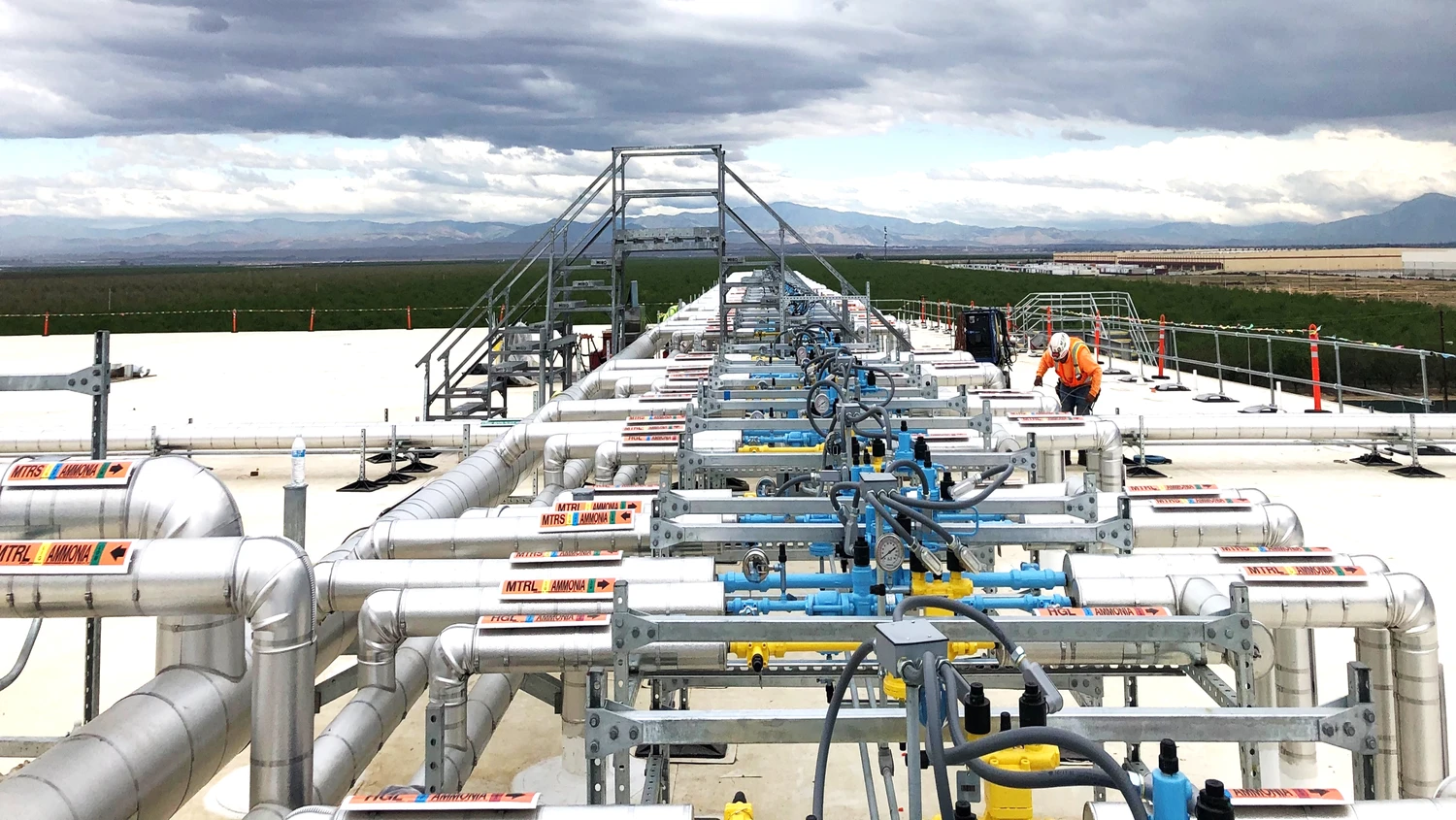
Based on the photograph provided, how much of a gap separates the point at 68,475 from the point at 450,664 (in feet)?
6.24

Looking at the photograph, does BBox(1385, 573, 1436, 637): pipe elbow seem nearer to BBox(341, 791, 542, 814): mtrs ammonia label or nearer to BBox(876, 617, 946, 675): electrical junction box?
BBox(876, 617, 946, 675): electrical junction box

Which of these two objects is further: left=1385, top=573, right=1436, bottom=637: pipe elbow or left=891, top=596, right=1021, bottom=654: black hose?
left=1385, top=573, right=1436, bottom=637: pipe elbow

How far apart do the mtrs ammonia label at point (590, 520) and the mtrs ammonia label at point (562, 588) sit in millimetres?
1143

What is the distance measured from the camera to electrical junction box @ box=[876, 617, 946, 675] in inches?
92.4

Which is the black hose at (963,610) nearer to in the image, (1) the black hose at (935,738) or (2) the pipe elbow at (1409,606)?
(1) the black hose at (935,738)

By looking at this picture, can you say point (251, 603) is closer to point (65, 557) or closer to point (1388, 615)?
point (65, 557)

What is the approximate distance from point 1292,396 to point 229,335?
35.6 m

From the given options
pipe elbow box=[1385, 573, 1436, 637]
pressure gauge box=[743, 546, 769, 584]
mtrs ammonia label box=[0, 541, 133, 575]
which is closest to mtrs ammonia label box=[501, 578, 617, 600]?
pressure gauge box=[743, 546, 769, 584]

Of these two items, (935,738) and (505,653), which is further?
(505,653)

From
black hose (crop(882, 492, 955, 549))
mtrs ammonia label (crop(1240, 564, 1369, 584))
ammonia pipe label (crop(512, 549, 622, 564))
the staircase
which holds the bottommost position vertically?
mtrs ammonia label (crop(1240, 564, 1369, 584))

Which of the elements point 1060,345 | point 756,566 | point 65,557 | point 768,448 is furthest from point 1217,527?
point 1060,345

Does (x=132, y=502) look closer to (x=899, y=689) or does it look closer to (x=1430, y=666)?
(x=899, y=689)

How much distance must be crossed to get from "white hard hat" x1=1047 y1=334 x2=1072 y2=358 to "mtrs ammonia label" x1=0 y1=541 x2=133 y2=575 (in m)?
11.8

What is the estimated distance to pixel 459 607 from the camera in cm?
420
